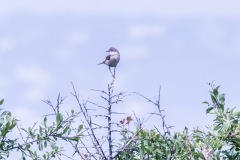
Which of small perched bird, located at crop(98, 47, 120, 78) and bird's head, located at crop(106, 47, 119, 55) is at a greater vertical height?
bird's head, located at crop(106, 47, 119, 55)

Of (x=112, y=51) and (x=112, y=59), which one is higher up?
(x=112, y=51)

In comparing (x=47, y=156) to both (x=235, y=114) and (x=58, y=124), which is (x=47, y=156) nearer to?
(x=58, y=124)

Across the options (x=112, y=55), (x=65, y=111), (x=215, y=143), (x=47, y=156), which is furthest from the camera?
(x=112, y=55)

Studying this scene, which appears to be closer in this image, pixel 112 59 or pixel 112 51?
pixel 112 59

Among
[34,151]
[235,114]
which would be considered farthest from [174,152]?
[34,151]

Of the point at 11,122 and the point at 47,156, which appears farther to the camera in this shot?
the point at 47,156

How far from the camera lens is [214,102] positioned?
6766 mm

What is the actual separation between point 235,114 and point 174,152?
917mm

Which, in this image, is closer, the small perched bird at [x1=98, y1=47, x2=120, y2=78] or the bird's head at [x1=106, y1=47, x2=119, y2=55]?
the small perched bird at [x1=98, y1=47, x2=120, y2=78]

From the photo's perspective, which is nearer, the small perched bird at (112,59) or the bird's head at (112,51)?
the small perched bird at (112,59)

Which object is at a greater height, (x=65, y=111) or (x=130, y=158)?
(x=65, y=111)

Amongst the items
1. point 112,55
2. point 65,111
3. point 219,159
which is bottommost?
point 219,159

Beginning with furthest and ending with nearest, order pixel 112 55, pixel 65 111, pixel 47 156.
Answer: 1. pixel 112 55
2. pixel 47 156
3. pixel 65 111

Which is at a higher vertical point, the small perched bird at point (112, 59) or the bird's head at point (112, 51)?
the bird's head at point (112, 51)
